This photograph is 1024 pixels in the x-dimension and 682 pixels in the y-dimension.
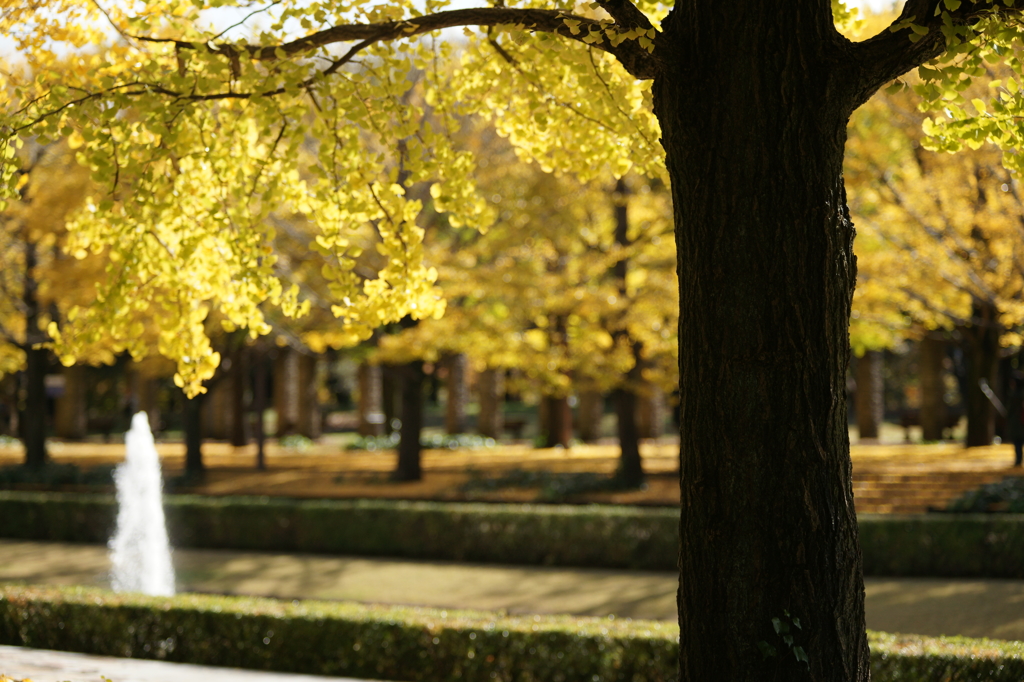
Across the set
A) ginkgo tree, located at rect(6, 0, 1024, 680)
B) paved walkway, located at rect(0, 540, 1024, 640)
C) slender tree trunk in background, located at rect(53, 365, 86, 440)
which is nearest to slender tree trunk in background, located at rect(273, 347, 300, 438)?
slender tree trunk in background, located at rect(53, 365, 86, 440)

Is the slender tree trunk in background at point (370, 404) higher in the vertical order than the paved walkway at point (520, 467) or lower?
higher

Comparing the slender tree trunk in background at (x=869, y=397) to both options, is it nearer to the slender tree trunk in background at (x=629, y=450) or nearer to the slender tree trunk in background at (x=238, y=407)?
the slender tree trunk in background at (x=629, y=450)

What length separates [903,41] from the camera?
3881 millimetres

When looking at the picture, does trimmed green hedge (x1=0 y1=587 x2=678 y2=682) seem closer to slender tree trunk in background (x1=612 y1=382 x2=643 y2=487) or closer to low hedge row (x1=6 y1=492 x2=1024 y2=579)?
low hedge row (x1=6 y1=492 x2=1024 y2=579)

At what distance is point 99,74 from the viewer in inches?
199

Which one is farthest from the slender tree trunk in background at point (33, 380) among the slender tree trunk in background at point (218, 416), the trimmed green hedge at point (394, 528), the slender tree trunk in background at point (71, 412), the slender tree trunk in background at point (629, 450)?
the slender tree trunk in background at point (629, 450)

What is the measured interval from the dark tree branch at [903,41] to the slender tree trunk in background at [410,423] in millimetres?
13671

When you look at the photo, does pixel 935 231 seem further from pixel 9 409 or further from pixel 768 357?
pixel 9 409

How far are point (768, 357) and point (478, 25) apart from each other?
233 centimetres

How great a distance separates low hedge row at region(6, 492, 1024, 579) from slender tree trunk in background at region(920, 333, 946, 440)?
444 inches

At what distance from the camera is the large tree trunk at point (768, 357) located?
366 cm

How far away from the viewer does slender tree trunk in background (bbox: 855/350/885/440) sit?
963 inches

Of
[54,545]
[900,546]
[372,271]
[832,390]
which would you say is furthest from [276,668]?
[372,271]

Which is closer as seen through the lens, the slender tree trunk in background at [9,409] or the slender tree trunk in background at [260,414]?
the slender tree trunk in background at [260,414]
